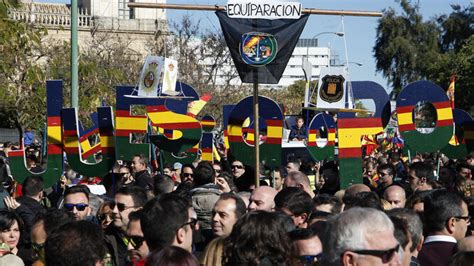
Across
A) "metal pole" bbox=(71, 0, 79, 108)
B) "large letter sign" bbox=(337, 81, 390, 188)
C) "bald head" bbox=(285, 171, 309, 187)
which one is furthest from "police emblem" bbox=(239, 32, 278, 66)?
"metal pole" bbox=(71, 0, 79, 108)

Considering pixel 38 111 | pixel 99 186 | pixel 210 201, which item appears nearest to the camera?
pixel 210 201

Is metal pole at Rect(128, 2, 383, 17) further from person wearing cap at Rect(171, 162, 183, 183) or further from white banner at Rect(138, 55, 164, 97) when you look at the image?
person wearing cap at Rect(171, 162, 183, 183)

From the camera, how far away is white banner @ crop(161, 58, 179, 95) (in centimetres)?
1576

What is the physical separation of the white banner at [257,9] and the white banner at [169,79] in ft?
10.2

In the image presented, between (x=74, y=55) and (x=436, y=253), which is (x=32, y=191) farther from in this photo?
(x=74, y=55)

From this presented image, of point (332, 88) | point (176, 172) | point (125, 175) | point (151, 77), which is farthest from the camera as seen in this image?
point (176, 172)

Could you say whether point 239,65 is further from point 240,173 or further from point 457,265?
point 457,265

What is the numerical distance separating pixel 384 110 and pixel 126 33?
5082 centimetres

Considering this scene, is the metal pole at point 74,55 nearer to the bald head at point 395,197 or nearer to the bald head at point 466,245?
the bald head at point 395,197

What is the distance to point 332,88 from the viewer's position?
14242mm

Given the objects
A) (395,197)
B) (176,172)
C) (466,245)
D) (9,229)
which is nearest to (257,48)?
(395,197)

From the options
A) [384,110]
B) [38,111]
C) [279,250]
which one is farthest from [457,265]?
[38,111]

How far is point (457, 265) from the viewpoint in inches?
228

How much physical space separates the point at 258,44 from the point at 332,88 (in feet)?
5.97
